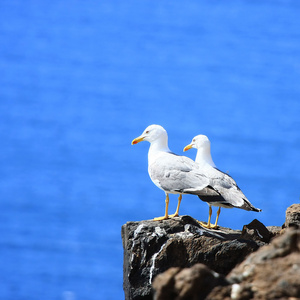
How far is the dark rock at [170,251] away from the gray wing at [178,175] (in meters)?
0.30

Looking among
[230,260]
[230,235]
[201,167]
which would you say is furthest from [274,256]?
[201,167]

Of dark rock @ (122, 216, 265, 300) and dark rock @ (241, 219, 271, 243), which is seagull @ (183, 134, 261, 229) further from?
dark rock @ (122, 216, 265, 300)

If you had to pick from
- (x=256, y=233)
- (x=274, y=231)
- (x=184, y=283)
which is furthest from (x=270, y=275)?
(x=274, y=231)

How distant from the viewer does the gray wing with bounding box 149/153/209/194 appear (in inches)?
200

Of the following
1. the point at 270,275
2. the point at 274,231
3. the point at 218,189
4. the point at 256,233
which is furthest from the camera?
the point at 274,231

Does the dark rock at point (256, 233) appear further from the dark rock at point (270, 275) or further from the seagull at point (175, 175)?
the dark rock at point (270, 275)

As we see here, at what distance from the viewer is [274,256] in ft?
9.84

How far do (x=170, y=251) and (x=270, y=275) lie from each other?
1948mm

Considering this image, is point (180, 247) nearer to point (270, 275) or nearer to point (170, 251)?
point (170, 251)

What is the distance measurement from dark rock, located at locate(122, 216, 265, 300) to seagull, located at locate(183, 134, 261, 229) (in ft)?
0.89

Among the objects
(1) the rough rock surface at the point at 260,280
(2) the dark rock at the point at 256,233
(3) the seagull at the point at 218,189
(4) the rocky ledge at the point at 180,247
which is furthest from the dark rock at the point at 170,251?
(1) the rough rock surface at the point at 260,280

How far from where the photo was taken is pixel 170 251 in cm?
482

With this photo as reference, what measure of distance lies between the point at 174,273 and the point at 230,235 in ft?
7.39

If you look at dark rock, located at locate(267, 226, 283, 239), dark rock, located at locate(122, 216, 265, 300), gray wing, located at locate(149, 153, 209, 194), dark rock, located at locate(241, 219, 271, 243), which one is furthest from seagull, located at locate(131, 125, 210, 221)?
dark rock, located at locate(267, 226, 283, 239)
